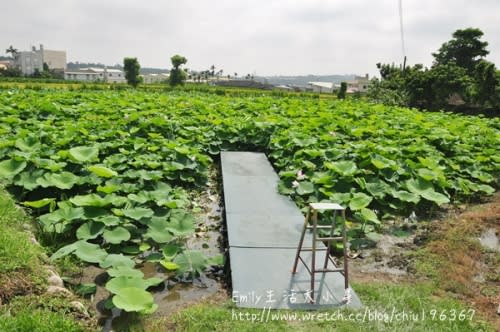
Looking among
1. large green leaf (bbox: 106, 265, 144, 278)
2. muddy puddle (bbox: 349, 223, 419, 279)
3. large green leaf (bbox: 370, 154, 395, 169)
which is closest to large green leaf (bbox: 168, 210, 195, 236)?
large green leaf (bbox: 106, 265, 144, 278)

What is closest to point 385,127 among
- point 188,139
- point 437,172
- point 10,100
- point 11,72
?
point 437,172

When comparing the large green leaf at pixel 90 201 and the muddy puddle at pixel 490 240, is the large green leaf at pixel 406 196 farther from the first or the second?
the large green leaf at pixel 90 201

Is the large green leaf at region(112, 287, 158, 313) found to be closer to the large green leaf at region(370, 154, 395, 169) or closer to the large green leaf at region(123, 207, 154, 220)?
the large green leaf at region(123, 207, 154, 220)

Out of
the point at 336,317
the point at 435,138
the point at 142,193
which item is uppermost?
the point at 435,138

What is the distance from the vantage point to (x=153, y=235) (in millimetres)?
3287

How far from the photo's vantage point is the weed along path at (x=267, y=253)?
255 cm

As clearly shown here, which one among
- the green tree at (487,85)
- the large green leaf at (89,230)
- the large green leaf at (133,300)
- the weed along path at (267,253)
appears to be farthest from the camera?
the green tree at (487,85)

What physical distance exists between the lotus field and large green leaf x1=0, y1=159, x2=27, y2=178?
0.01m

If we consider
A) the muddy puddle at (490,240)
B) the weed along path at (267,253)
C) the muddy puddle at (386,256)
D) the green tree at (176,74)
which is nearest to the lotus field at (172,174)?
the muddy puddle at (386,256)

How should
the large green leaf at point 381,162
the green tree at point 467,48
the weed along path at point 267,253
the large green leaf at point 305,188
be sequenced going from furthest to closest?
the green tree at point 467,48 < the large green leaf at point 381,162 < the large green leaf at point 305,188 < the weed along path at point 267,253

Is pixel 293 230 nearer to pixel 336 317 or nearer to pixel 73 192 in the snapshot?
pixel 336 317

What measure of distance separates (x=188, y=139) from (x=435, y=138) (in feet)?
14.2

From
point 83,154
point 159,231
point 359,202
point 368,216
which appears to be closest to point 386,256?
point 368,216

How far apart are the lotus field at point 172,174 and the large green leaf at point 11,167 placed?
0.01 metres
